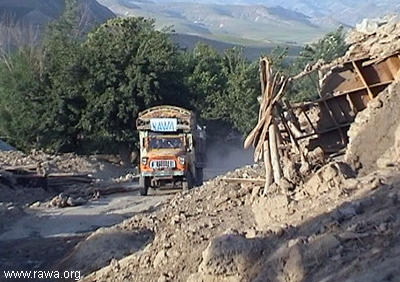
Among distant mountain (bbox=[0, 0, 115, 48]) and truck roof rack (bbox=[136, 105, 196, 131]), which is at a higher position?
distant mountain (bbox=[0, 0, 115, 48])

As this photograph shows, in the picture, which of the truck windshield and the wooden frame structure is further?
the truck windshield

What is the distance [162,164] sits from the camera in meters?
28.6

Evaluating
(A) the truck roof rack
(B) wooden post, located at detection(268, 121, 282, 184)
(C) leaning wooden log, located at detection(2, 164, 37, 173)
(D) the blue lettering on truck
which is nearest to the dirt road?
(D) the blue lettering on truck

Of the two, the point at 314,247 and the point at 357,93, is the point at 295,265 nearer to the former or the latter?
the point at 314,247

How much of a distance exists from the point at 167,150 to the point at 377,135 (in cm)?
1481

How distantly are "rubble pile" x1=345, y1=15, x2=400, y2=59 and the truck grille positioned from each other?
36.1ft

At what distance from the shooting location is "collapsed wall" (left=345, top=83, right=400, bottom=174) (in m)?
14.0

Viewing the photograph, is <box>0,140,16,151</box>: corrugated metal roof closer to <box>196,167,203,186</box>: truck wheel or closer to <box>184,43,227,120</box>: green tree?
<box>184,43,227,120</box>: green tree

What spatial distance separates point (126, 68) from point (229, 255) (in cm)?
3447

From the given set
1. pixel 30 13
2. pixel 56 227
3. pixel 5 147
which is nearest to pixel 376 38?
pixel 56 227

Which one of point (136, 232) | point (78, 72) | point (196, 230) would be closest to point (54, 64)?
point (78, 72)

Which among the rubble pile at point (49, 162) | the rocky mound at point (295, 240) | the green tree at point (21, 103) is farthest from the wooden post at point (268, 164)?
the green tree at point (21, 103)

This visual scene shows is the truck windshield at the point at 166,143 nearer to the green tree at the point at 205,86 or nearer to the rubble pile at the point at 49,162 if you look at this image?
the rubble pile at the point at 49,162

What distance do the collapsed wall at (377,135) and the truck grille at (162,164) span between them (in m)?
14.0
